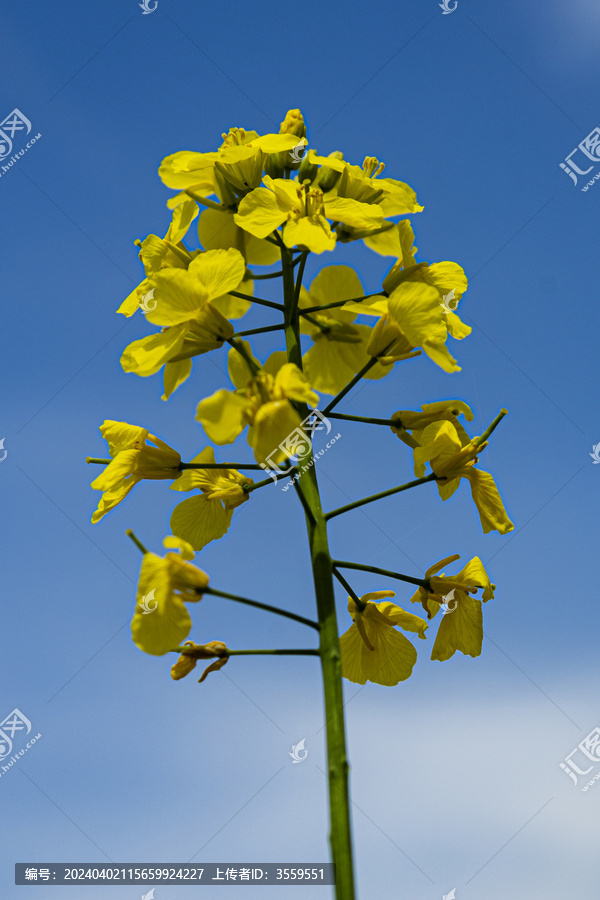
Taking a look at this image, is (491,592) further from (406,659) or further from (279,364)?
(279,364)

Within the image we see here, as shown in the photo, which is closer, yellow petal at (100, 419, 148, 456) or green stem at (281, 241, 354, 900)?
green stem at (281, 241, 354, 900)

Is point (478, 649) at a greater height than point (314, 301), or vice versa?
point (314, 301)

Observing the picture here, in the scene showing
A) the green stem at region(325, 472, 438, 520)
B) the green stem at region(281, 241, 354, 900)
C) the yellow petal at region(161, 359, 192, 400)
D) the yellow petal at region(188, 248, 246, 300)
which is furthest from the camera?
the yellow petal at region(161, 359, 192, 400)

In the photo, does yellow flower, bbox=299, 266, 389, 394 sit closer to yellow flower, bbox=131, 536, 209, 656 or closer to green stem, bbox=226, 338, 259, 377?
green stem, bbox=226, 338, 259, 377

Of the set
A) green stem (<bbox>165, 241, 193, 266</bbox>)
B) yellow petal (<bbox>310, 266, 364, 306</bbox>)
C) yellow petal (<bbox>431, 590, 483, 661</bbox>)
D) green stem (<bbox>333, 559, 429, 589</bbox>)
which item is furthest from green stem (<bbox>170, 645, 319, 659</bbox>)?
yellow petal (<bbox>310, 266, 364, 306</bbox>)

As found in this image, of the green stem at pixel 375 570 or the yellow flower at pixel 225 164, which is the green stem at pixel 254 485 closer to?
the green stem at pixel 375 570

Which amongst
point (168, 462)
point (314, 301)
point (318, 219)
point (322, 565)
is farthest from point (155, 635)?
point (314, 301)
